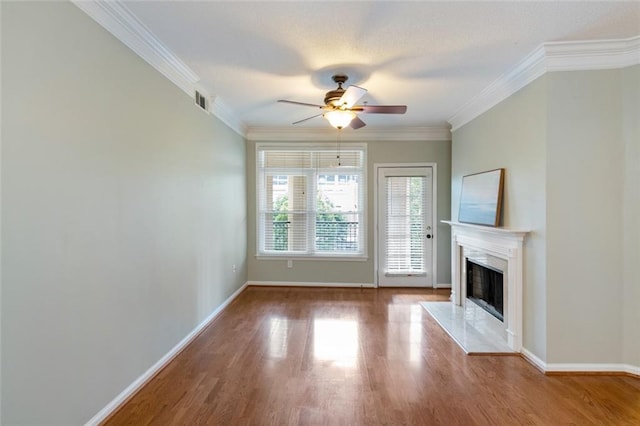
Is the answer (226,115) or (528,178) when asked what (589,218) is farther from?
(226,115)

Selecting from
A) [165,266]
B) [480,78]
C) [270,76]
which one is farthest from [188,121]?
[480,78]

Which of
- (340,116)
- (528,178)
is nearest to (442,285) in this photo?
(528,178)

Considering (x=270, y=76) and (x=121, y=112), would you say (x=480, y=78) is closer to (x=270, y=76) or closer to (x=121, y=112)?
(x=270, y=76)

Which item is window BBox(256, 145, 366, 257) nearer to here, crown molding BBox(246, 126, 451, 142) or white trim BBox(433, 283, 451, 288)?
crown molding BBox(246, 126, 451, 142)

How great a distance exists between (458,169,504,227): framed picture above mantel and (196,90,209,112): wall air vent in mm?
3363

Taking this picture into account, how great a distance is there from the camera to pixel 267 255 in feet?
18.1

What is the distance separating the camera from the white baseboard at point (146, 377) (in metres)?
2.02

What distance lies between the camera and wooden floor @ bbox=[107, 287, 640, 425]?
2.09m

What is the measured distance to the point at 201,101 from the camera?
353cm

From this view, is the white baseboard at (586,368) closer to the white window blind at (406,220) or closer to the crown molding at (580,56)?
the crown molding at (580,56)

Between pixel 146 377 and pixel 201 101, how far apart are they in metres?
2.78

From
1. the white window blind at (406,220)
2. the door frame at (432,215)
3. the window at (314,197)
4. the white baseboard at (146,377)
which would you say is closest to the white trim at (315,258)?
the window at (314,197)

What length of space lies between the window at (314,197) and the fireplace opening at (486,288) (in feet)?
6.06

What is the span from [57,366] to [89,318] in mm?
288
